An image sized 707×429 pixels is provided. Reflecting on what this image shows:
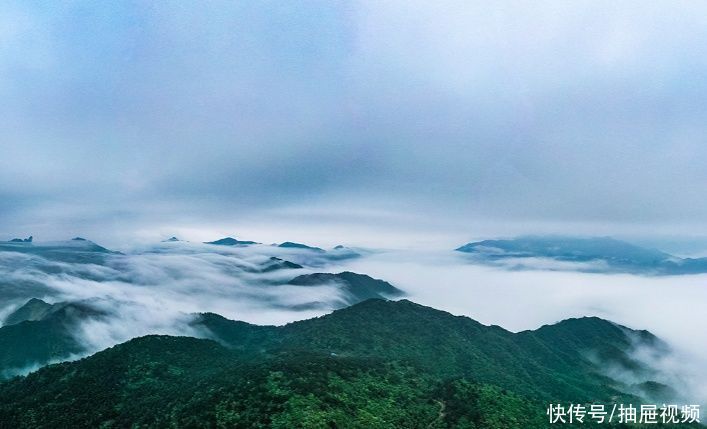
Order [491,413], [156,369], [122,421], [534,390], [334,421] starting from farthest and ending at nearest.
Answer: [534,390], [156,369], [491,413], [122,421], [334,421]

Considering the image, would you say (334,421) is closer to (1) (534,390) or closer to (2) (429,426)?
(2) (429,426)

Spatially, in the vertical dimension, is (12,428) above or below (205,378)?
below

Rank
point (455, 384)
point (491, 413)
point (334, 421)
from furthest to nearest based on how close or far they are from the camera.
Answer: point (455, 384)
point (491, 413)
point (334, 421)

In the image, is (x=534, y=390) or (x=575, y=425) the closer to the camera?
(x=575, y=425)

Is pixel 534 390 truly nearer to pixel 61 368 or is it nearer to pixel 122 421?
pixel 122 421

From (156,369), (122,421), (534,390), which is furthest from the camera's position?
(534,390)

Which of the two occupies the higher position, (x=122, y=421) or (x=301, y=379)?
(x=301, y=379)

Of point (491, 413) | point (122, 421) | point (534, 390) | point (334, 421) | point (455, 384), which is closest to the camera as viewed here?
point (334, 421)

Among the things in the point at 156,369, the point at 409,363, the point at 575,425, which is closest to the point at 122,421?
the point at 156,369

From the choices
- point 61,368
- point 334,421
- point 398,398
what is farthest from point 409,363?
point 61,368
